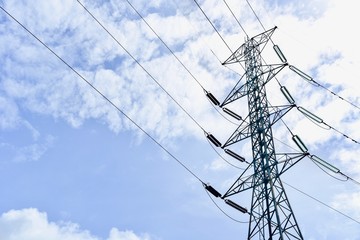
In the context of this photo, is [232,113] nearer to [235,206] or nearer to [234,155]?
[234,155]

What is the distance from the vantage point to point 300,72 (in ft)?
83.8

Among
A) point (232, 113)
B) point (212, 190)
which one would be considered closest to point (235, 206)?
point (212, 190)

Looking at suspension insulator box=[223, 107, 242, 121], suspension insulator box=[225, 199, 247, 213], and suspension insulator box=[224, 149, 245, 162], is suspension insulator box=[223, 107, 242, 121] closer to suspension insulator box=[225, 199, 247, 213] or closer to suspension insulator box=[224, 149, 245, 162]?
suspension insulator box=[224, 149, 245, 162]

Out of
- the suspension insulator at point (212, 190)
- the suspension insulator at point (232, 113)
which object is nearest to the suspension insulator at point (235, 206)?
the suspension insulator at point (212, 190)

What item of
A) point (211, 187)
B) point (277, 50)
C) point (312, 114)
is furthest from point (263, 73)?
point (211, 187)

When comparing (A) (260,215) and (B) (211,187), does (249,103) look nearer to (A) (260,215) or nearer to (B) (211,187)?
(B) (211,187)

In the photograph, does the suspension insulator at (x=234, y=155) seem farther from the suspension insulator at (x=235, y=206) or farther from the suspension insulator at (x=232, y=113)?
the suspension insulator at (x=235, y=206)

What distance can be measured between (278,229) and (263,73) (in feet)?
32.2

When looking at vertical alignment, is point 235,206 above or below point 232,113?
below

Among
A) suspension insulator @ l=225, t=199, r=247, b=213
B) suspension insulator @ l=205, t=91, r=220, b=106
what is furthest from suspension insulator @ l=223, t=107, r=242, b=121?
suspension insulator @ l=225, t=199, r=247, b=213

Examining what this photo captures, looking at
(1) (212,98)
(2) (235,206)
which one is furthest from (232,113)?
(2) (235,206)

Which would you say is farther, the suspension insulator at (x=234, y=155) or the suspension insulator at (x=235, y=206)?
the suspension insulator at (x=234, y=155)

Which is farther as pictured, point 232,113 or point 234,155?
point 232,113

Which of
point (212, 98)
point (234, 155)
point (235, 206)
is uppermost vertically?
point (212, 98)
